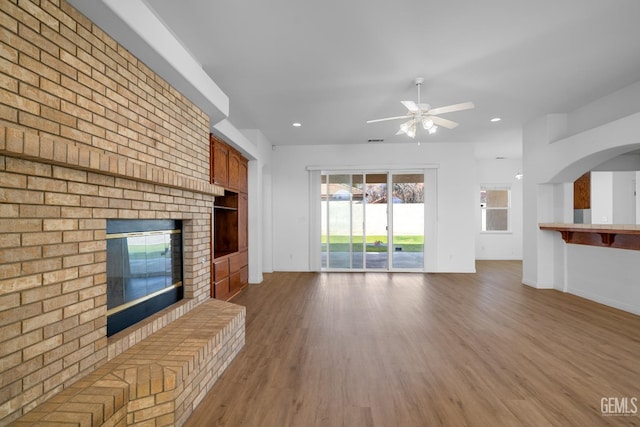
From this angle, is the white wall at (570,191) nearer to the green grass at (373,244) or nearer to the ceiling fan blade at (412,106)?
the green grass at (373,244)

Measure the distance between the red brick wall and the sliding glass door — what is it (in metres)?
4.64

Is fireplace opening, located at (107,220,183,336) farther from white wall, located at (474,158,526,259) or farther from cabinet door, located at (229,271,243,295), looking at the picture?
white wall, located at (474,158,526,259)

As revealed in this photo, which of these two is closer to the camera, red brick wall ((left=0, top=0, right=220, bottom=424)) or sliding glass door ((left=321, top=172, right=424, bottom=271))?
red brick wall ((left=0, top=0, right=220, bottom=424))

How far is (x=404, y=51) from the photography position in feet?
8.98

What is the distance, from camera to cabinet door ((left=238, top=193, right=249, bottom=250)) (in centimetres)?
487

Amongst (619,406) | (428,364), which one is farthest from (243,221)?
(619,406)

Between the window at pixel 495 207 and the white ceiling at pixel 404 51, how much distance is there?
4.01m

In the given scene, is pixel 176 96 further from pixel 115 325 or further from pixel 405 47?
pixel 405 47

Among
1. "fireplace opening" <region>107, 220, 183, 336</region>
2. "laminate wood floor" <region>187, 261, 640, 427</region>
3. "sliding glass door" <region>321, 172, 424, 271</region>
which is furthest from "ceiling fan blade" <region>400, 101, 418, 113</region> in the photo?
"sliding glass door" <region>321, 172, 424, 271</region>

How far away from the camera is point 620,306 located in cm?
370

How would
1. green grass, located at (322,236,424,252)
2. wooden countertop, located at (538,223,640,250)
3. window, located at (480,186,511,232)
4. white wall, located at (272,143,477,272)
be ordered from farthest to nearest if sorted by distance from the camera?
window, located at (480,186,511,232) < green grass, located at (322,236,424,252) < white wall, located at (272,143,477,272) < wooden countertop, located at (538,223,640,250)

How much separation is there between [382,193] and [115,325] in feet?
18.0

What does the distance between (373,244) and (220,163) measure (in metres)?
3.86

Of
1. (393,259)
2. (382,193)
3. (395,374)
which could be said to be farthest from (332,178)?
(395,374)
